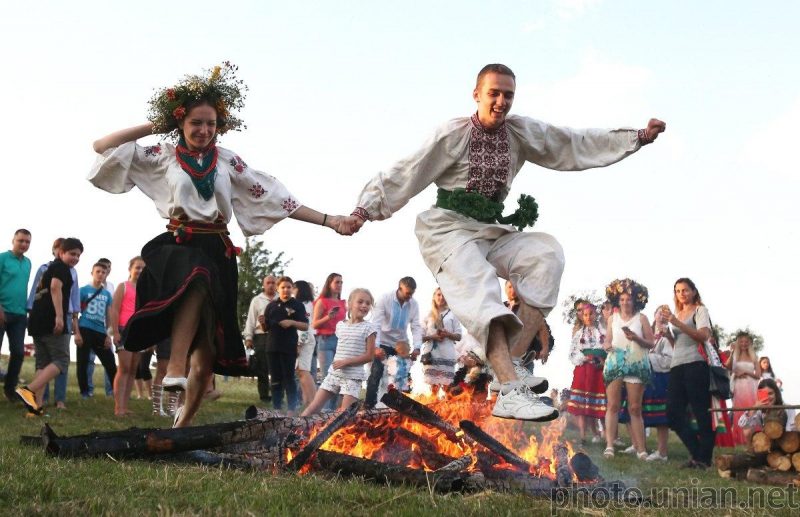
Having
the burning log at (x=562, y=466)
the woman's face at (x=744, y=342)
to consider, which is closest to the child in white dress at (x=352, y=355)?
the burning log at (x=562, y=466)

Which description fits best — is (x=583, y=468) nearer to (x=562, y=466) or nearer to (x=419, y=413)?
(x=562, y=466)

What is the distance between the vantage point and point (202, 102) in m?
5.86

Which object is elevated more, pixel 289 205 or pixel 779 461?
pixel 289 205

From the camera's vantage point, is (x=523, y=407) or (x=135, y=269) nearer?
(x=523, y=407)

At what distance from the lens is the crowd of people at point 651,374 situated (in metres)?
9.10

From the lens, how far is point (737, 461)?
8.40m

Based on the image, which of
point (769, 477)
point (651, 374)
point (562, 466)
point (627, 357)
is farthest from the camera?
point (651, 374)

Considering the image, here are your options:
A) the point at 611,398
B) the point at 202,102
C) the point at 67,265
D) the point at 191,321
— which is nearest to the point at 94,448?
the point at 191,321

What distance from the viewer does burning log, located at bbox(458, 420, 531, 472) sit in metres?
5.00

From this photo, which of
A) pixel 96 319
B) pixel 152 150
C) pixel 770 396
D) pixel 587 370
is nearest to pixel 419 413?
pixel 152 150

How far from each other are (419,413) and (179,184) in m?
2.10

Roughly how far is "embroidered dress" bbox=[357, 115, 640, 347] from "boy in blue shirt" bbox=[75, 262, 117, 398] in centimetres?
635

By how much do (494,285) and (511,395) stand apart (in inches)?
28.1

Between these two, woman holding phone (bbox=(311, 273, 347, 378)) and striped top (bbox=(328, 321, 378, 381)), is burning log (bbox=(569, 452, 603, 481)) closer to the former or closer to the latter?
striped top (bbox=(328, 321, 378, 381))
